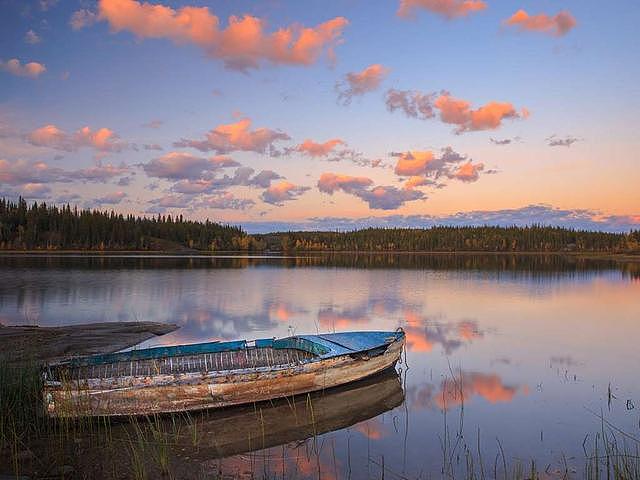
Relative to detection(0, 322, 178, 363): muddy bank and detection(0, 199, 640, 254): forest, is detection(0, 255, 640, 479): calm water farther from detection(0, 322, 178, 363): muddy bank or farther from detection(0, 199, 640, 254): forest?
detection(0, 199, 640, 254): forest

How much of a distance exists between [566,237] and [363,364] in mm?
189220

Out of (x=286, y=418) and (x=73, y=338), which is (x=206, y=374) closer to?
(x=286, y=418)

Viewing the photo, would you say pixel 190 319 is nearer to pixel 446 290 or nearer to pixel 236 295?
pixel 236 295

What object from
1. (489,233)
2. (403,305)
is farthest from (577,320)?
(489,233)

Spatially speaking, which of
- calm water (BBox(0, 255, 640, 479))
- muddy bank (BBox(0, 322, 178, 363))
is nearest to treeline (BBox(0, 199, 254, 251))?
calm water (BBox(0, 255, 640, 479))

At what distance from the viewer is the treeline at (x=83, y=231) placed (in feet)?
408

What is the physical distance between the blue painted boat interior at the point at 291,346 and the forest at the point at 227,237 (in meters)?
127

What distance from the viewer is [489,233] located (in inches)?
7298

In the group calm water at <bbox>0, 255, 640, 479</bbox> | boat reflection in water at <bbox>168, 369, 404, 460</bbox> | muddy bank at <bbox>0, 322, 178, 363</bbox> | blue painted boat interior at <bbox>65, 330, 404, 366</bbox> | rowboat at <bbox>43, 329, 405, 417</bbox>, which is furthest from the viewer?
muddy bank at <bbox>0, 322, 178, 363</bbox>

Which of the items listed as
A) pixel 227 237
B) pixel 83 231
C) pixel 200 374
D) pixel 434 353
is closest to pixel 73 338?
pixel 200 374

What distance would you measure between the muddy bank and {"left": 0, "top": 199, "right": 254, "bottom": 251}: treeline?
11817cm

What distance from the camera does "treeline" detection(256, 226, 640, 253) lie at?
174 m

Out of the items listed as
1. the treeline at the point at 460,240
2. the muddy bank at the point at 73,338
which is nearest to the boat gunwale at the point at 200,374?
the muddy bank at the point at 73,338

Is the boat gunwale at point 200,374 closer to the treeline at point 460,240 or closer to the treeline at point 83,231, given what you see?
the treeline at point 83,231
